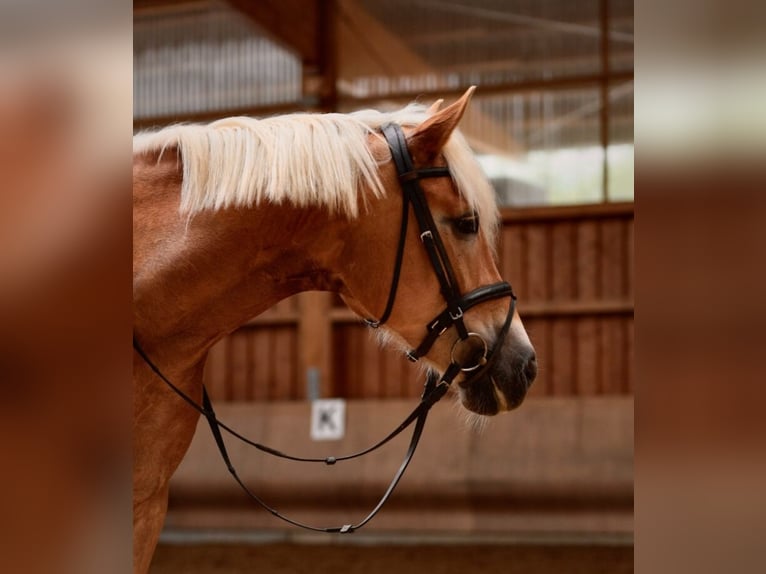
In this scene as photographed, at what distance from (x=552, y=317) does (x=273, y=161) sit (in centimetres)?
412

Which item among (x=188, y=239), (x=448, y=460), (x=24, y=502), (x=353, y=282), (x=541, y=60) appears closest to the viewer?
(x=24, y=502)

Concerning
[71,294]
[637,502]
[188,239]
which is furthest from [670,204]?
[188,239]

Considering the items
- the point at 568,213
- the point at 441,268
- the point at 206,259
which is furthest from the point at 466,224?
the point at 568,213

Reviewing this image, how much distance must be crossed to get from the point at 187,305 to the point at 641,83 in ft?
3.34

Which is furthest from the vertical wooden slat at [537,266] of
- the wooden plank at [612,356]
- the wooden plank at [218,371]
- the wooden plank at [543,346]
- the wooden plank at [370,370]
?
the wooden plank at [218,371]

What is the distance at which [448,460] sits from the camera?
16.0 ft

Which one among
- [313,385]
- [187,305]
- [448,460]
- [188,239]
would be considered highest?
[188,239]

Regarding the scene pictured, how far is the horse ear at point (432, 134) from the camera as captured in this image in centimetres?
148

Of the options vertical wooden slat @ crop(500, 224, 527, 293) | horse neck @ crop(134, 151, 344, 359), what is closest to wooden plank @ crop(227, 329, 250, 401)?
vertical wooden slat @ crop(500, 224, 527, 293)

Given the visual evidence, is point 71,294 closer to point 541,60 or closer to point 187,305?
point 187,305

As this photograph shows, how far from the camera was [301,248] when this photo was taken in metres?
1.47

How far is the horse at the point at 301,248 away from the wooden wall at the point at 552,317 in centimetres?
368

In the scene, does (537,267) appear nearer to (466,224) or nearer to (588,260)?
(588,260)

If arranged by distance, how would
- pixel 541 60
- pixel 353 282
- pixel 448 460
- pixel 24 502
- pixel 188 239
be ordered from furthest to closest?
1. pixel 541 60
2. pixel 448 460
3. pixel 353 282
4. pixel 188 239
5. pixel 24 502
